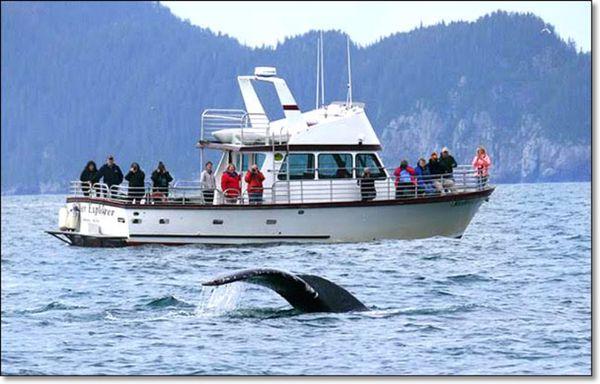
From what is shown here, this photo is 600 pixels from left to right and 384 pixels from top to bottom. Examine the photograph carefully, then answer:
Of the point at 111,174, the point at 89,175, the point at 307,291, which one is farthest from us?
the point at 89,175

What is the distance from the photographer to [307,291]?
16000 mm

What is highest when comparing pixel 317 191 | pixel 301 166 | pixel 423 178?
pixel 301 166

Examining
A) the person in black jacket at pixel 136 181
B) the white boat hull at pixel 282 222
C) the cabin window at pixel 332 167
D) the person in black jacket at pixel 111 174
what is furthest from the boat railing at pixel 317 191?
the person in black jacket at pixel 111 174

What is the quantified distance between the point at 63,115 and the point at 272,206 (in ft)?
255

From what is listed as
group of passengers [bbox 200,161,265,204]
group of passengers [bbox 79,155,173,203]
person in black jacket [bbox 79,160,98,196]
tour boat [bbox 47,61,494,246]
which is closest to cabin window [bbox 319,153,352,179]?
tour boat [bbox 47,61,494,246]

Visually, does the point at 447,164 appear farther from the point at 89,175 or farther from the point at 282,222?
the point at 89,175

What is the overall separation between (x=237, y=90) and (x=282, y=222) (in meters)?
46.0

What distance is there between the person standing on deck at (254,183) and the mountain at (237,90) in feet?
17.5

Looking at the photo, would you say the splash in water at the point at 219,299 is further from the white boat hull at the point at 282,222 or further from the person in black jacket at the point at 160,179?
the person in black jacket at the point at 160,179

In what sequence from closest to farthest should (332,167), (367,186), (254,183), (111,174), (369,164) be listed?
1. (254,183)
2. (367,186)
3. (332,167)
4. (369,164)
5. (111,174)

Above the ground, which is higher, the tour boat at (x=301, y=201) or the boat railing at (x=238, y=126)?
the boat railing at (x=238, y=126)

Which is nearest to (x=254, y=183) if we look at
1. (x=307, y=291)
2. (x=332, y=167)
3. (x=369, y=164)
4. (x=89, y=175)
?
(x=332, y=167)

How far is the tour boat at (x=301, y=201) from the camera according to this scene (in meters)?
29.8

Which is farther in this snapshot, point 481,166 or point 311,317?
point 481,166
